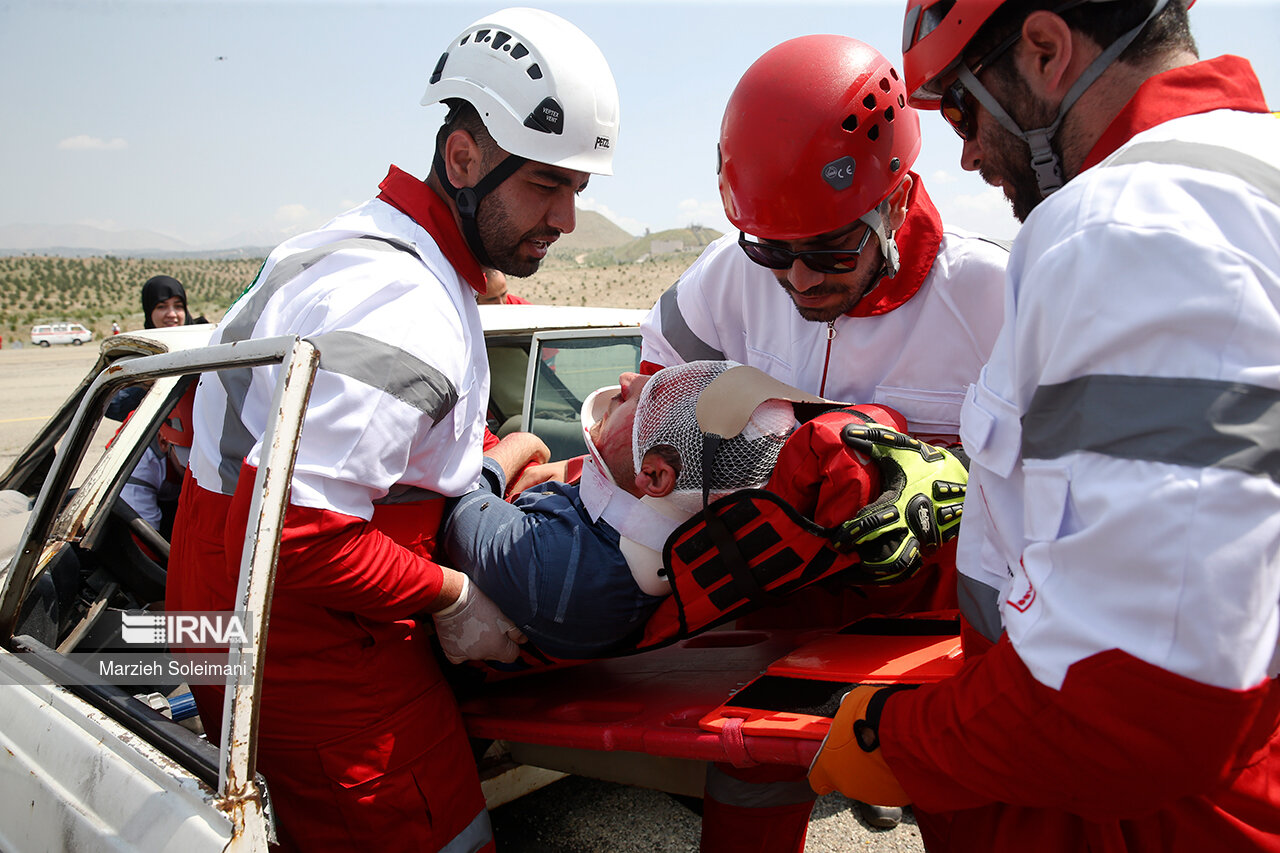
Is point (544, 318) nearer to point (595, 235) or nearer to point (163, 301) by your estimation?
point (163, 301)

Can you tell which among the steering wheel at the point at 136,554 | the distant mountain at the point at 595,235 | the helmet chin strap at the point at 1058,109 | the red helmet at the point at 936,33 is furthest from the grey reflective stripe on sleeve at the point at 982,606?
the distant mountain at the point at 595,235

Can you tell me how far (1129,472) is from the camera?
938mm

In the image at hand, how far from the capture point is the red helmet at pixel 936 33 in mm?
1406

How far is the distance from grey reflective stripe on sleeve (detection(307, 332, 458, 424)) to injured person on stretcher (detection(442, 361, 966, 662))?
46 centimetres

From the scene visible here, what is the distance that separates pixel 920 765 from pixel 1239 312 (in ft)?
2.63

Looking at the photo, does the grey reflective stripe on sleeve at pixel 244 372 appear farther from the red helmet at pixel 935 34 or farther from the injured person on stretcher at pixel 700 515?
the red helmet at pixel 935 34

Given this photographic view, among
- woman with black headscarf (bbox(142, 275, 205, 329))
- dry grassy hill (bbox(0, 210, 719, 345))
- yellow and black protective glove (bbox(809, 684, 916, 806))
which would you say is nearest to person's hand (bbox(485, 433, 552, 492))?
yellow and black protective glove (bbox(809, 684, 916, 806))

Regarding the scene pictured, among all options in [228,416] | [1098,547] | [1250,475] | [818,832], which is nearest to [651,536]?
[228,416]

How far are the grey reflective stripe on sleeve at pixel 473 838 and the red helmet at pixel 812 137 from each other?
1707 mm

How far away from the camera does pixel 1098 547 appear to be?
0.96m

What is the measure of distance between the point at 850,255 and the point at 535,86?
3.46 ft

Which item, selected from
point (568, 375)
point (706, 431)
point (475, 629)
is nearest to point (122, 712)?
point (475, 629)

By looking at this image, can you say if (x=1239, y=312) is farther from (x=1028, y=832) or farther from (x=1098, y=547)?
(x=1028, y=832)

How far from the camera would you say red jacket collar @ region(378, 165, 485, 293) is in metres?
2.29
